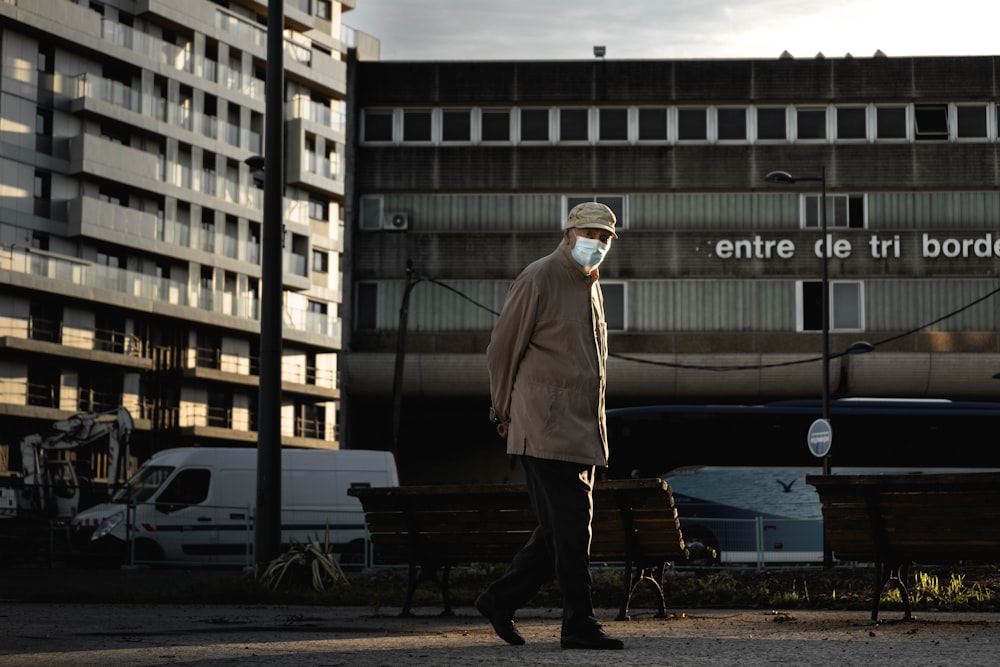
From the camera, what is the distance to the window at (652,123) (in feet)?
174

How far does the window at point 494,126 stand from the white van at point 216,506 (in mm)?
→ 23713

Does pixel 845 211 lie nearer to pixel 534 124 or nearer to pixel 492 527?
pixel 534 124

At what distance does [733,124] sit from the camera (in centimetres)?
5281

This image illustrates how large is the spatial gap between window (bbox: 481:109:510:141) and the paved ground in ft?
139

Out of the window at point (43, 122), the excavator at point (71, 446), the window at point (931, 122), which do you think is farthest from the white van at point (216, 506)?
the window at point (43, 122)

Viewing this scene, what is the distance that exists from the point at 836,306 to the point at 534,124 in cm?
1118

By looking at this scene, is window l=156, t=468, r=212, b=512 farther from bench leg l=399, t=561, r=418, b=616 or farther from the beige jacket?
the beige jacket

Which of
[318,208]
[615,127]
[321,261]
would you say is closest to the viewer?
[615,127]

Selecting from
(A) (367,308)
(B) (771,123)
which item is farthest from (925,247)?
(A) (367,308)

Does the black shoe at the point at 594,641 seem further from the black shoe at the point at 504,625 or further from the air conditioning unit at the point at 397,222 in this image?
the air conditioning unit at the point at 397,222

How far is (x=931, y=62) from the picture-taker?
5275 centimetres

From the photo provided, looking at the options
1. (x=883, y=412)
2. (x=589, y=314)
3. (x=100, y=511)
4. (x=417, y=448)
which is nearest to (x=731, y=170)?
(x=417, y=448)

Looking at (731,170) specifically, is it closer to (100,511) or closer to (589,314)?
(100,511)

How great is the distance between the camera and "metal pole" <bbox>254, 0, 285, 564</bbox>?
14.8 m
